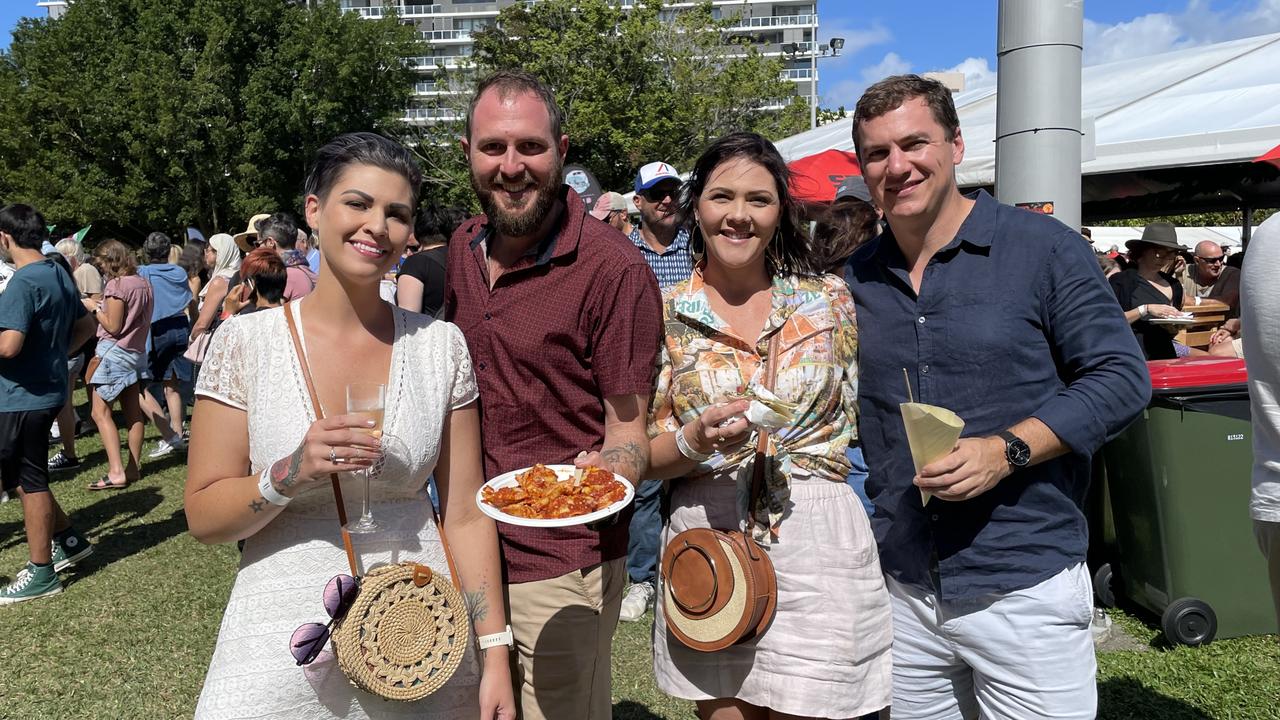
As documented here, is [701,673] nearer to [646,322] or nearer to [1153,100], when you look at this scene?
[646,322]

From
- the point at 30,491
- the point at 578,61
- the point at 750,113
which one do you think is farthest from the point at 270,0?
the point at 30,491

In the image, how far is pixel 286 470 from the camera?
187cm

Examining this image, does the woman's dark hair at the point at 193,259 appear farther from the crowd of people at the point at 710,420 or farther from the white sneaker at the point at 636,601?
the crowd of people at the point at 710,420

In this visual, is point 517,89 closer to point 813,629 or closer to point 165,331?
point 813,629

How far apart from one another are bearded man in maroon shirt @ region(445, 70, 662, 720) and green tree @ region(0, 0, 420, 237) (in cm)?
3554

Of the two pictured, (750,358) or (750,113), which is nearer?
(750,358)

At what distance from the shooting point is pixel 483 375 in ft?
8.24

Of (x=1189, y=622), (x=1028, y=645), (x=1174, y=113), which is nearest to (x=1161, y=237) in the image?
(x=1174, y=113)

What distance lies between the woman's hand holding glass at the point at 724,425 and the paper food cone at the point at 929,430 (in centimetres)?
38

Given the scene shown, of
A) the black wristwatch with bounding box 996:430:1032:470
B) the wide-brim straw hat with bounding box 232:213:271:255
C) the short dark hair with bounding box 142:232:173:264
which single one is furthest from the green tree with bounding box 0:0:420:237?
the black wristwatch with bounding box 996:430:1032:470

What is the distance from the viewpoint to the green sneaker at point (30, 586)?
5629 millimetres

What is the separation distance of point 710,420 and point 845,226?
241cm

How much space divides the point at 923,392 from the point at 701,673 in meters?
0.98

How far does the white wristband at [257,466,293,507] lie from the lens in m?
1.89
